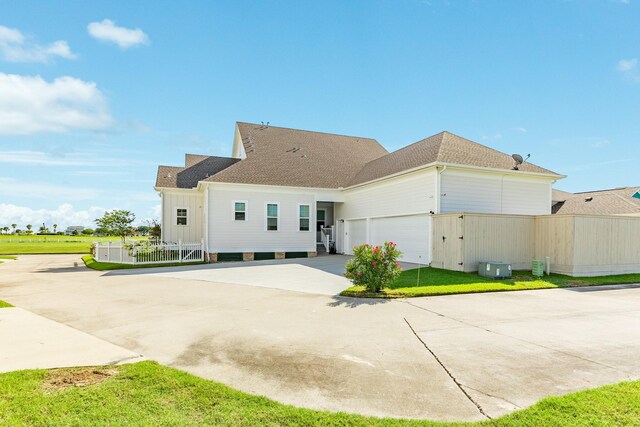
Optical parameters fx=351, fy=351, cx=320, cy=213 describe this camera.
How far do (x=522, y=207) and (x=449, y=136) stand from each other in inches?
199

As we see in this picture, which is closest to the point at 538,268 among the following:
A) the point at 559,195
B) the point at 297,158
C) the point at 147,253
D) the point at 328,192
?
the point at 328,192

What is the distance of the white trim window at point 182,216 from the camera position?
75.3 ft

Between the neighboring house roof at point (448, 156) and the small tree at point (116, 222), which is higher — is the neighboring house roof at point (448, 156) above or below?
above

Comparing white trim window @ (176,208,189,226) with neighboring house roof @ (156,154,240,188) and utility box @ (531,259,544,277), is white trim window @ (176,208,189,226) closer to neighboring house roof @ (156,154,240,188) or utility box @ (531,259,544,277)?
neighboring house roof @ (156,154,240,188)

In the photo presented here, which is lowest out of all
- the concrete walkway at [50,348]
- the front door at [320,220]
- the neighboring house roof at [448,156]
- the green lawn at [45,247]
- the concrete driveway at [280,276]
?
the green lawn at [45,247]

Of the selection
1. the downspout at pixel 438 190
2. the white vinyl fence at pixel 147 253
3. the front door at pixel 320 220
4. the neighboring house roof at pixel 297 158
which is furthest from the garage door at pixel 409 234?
the white vinyl fence at pixel 147 253

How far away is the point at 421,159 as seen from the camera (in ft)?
55.3

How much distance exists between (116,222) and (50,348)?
21.9 meters

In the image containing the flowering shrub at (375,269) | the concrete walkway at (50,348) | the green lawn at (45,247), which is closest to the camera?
the concrete walkway at (50,348)

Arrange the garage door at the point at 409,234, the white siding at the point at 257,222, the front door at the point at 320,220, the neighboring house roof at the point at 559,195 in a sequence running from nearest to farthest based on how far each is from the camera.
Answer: the garage door at the point at 409,234, the white siding at the point at 257,222, the front door at the point at 320,220, the neighboring house roof at the point at 559,195

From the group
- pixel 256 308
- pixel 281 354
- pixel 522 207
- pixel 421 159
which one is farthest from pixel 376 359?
pixel 522 207

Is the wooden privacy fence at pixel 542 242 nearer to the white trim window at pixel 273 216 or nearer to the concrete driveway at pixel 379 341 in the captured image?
the concrete driveway at pixel 379 341

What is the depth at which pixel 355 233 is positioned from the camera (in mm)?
22469

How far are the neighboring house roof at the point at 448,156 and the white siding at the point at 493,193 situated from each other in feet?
1.82
